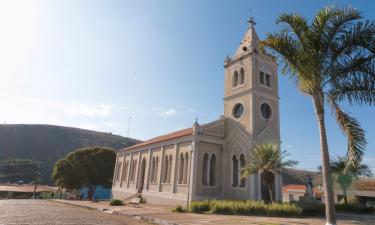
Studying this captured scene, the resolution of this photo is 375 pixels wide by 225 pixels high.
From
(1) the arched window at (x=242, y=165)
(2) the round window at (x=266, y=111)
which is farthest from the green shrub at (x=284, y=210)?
(2) the round window at (x=266, y=111)

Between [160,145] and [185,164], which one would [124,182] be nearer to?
[160,145]

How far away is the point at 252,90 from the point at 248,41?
6797 mm

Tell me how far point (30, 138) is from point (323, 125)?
14256 centimetres

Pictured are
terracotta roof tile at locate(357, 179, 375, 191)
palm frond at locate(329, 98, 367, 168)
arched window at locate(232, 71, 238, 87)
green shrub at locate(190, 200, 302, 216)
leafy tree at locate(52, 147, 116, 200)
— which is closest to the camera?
palm frond at locate(329, 98, 367, 168)

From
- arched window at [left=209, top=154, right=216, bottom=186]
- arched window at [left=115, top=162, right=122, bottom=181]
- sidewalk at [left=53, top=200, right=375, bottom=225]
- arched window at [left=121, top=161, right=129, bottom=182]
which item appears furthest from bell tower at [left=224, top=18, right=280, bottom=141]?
arched window at [left=115, top=162, right=122, bottom=181]

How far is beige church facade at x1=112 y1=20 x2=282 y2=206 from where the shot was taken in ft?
92.7

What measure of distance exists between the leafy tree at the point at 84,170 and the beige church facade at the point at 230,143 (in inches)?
816

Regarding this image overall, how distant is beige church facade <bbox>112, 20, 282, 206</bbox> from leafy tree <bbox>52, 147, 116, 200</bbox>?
68.0 feet

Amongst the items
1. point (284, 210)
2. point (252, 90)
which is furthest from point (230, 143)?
point (284, 210)

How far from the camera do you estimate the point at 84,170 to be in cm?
5144

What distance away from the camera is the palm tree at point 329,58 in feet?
39.7

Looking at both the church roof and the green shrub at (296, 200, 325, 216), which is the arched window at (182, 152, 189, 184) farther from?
the church roof

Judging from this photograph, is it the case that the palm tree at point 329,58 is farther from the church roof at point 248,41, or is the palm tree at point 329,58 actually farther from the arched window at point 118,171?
the arched window at point 118,171

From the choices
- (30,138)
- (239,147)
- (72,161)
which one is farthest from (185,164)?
(30,138)
